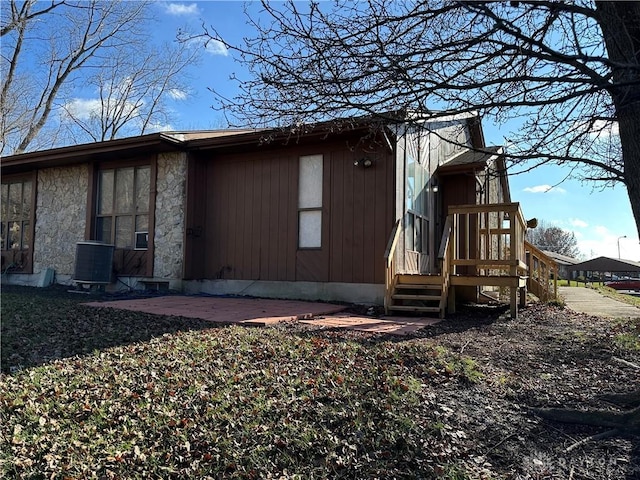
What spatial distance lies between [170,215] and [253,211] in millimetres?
1657

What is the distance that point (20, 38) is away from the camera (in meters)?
16.6

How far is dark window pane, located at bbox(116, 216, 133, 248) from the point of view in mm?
9368

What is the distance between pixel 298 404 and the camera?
2830 mm

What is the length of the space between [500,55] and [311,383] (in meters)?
2.41

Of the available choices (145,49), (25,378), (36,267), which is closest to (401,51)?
(25,378)

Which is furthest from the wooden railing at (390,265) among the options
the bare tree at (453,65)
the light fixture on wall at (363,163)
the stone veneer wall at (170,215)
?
the stone veneer wall at (170,215)

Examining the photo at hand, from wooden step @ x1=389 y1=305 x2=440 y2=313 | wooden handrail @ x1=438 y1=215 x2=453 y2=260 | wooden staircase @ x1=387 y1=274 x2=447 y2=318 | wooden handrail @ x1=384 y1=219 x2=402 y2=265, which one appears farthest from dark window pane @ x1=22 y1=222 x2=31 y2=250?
wooden handrail @ x1=438 y1=215 x2=453 y2=260

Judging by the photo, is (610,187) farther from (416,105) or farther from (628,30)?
(416,105)

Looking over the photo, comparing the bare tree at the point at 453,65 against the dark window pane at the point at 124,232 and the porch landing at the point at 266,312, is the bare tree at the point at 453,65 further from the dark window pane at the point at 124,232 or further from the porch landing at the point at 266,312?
the dark window pane at the point at 124,232

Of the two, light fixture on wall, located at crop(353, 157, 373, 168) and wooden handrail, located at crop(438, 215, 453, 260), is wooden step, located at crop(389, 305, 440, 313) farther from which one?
light fixture on wall, located at crop(353, 157, 373, 168)

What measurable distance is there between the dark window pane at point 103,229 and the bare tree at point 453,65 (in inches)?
301

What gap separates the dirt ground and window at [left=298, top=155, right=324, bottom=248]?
10.00ft

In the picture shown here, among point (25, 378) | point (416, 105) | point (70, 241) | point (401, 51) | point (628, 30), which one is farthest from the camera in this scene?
point (70, 241)

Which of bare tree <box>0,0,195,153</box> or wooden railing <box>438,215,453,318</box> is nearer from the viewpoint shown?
wooden railing <box>438,215,453,318</box>
